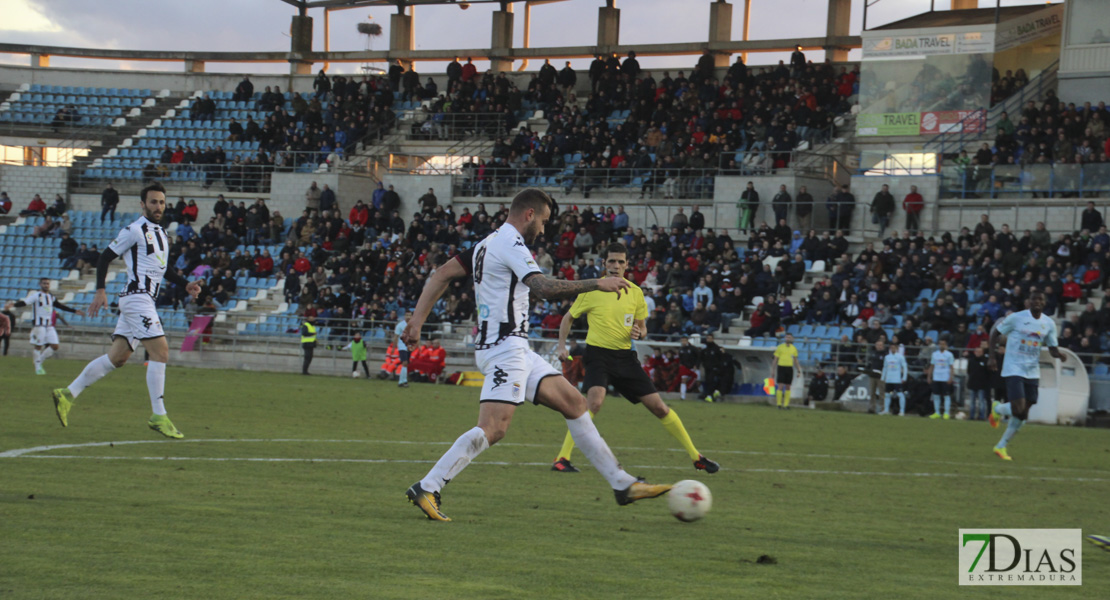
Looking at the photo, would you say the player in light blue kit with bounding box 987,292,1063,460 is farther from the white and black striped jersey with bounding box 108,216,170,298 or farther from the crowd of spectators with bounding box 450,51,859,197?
the crowd of spectators with bounding box 450,51,859,197

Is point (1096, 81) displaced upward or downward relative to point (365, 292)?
upward

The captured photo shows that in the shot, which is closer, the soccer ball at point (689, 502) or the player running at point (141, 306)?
the soccer ball at point (689, 502)

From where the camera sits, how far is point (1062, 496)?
10547 millimetres

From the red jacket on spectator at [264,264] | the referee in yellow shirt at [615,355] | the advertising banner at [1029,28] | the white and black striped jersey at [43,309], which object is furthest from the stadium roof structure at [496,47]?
the referee in yellow shirt at [615,355]

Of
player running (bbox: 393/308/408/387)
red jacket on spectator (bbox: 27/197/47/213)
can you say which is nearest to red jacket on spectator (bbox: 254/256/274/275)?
player running (bbox: 393/308/408/387)

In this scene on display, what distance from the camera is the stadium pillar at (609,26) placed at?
1919 inches

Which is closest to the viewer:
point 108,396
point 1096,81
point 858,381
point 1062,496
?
point 1062,496

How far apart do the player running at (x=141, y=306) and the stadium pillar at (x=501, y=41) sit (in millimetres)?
39304

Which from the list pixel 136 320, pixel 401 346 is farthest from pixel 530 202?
pixel 401 346

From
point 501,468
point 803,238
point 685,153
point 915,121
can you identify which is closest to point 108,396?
point 501,468

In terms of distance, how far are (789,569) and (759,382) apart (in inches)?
865

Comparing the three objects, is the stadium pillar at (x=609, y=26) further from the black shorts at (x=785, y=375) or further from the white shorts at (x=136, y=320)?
the white shorts at (x=136, y=320)

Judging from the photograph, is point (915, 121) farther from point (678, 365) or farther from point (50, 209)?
point (50, 209)

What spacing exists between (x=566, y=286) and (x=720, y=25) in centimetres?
4130
